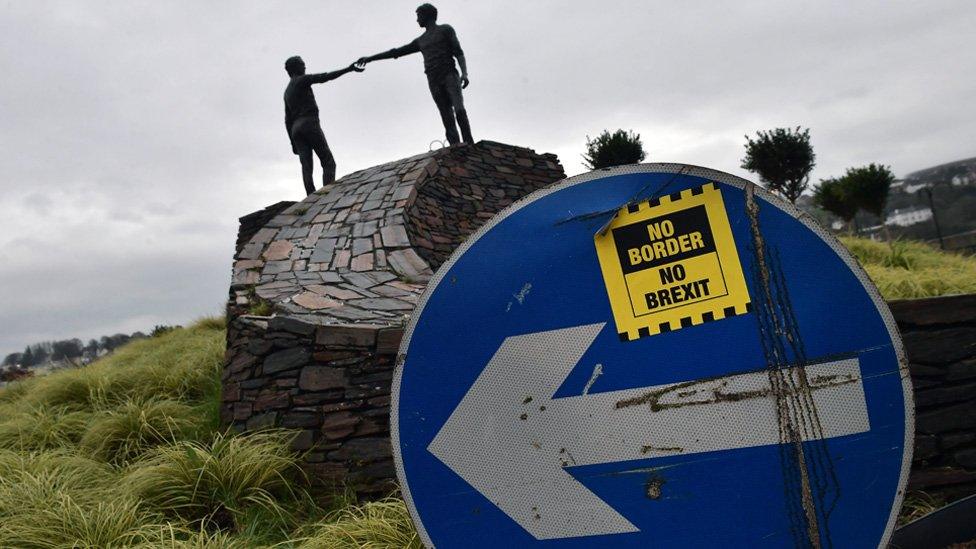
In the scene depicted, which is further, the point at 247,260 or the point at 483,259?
the point at 247,260

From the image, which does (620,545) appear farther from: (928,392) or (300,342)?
(300,342)

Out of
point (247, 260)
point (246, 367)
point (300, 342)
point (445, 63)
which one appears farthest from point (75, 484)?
point (445, 63)

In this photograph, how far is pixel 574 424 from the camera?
1322 mm

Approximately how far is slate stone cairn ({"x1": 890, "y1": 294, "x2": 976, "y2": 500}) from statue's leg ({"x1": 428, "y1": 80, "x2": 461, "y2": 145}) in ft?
22.3

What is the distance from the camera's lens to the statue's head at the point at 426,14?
8.43 metres

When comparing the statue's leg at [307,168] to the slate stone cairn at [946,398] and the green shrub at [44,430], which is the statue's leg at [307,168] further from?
the slate stone cairn at [946,398]

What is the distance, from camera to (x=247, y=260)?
640 cm

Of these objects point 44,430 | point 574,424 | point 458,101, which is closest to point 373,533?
point 574,424

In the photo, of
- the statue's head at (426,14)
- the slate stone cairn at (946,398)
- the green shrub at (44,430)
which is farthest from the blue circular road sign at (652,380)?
the statue's head at (426,14)

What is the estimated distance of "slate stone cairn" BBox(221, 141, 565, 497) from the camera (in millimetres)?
3527

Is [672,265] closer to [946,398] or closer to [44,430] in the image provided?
[946,398]

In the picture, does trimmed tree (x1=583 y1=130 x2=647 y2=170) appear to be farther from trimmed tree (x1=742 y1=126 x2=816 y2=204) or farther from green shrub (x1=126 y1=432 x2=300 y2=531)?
green shrub (x1=126 y1=432 x2=300 y2=531)

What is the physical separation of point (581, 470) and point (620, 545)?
0.16 meters

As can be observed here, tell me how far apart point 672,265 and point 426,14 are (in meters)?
8.00
